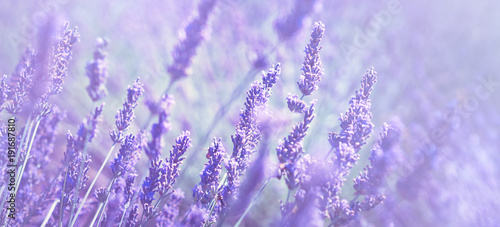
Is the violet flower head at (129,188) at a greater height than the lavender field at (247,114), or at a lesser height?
lesser

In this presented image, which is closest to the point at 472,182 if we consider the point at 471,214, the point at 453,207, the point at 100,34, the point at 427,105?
the point at 471,214

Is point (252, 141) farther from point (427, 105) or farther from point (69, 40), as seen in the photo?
point (427, 105)

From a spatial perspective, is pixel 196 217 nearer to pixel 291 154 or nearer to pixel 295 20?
Result: pixel 291 154

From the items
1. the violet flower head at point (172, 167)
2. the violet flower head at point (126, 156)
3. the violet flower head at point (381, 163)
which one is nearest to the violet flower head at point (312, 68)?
the violet flower head at point (381, 163)

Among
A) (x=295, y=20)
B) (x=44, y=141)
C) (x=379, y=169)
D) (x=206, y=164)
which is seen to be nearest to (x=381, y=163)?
(x=379, y=169)

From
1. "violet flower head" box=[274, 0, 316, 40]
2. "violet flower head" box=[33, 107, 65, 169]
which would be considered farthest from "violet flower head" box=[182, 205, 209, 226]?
"violet flower head" box=[274, 0, 316, 40]

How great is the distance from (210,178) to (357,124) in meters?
0.46

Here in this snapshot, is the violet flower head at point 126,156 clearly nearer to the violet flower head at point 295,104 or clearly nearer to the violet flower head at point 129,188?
the violet flower head at point 129,188

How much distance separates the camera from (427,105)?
10.9ft

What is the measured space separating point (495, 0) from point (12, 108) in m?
5.28

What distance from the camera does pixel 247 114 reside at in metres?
1.16

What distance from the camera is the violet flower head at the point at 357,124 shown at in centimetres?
119

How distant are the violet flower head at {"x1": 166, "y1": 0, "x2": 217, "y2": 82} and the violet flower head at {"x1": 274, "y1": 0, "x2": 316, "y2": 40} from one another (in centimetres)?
30

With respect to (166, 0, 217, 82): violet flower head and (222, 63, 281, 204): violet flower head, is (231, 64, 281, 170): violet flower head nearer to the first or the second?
(222, 63, 281, 204): violet flower head
